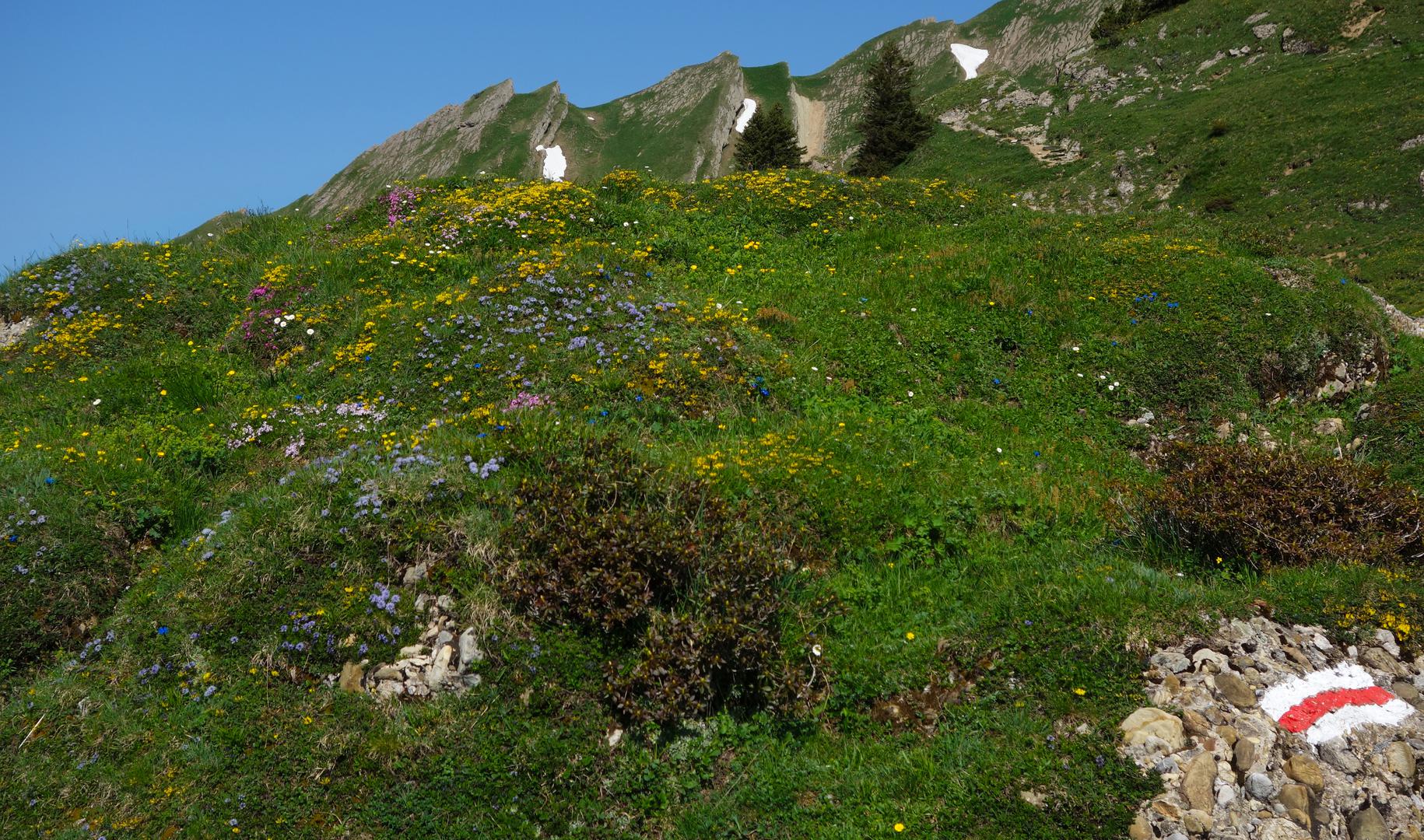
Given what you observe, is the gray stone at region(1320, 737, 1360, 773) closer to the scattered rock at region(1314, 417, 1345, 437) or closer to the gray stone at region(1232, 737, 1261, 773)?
the gray stone at region(1232, 737, 1261, 773)

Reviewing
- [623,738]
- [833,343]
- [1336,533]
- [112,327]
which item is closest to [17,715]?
[623,738]

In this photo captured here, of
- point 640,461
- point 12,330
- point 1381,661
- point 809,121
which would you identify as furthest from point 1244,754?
point 809,121

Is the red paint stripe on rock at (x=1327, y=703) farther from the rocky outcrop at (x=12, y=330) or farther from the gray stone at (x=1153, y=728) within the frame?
the rocky outcrop at (x=12, y=330)

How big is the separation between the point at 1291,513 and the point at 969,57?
4071 inches

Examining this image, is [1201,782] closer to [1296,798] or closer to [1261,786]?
[1261,786]

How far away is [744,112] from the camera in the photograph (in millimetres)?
100688

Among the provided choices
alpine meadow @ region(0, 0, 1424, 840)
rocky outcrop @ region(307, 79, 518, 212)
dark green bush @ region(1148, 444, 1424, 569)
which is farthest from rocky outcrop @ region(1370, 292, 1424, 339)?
rocky outcrop @ region(307, 79, 518, 212)

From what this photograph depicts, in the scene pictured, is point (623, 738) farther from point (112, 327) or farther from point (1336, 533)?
point (112, 327)

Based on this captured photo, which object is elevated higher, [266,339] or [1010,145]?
[1010,145]

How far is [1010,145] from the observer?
139 ft

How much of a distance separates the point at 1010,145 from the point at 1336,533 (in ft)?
137

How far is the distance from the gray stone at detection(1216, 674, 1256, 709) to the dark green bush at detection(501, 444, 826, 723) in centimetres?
271

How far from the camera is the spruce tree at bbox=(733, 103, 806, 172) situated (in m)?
39.9

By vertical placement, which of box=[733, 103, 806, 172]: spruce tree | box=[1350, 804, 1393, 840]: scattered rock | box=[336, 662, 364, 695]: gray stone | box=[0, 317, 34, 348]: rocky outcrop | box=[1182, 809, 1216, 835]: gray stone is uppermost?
box=[733, 103, 806, 172]: spruce tree
